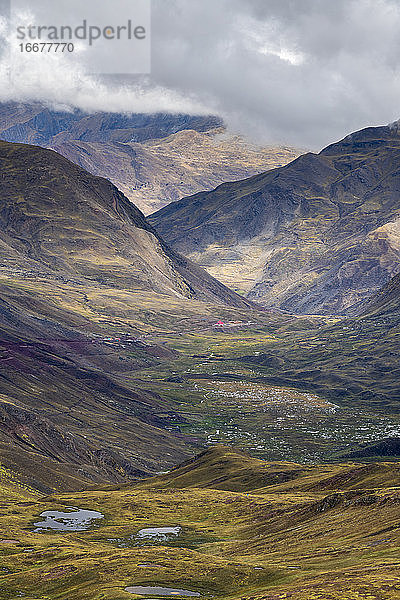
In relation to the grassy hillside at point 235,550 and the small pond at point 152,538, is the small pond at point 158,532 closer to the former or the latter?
the small pond at point 152,538

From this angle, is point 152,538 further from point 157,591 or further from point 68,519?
point 157,591

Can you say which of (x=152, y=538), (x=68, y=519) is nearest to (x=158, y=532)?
(x=152, y=538)

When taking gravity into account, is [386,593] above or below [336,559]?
above

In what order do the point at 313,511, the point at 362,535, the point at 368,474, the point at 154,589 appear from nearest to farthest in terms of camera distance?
the point at 154,589
the point at 362,535
the point at 313,511
the point at 368,474

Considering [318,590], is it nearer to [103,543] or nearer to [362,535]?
[362,535]

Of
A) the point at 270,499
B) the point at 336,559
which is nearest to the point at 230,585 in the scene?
the point at 336,559

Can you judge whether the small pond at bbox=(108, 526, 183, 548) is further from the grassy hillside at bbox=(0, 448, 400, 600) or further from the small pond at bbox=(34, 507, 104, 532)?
the small pond at bbox=(34, 507, 104, 532)

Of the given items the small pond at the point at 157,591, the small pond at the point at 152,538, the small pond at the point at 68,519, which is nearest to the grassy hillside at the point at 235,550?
the small pond at the point at 152,538

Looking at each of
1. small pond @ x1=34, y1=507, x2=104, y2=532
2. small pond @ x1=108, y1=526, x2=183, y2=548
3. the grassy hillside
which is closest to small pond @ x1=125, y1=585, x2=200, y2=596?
the grassy hillside
